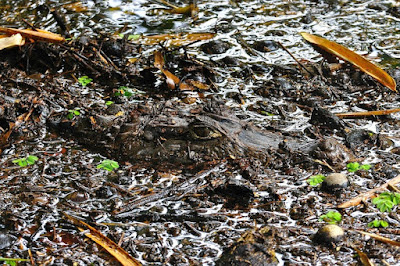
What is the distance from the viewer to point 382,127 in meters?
4.46

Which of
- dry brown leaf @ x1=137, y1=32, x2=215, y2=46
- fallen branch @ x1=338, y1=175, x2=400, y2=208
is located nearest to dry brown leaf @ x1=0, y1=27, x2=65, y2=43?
dry brown leaf @ x1=137, y1=32, x2=215, y2=46

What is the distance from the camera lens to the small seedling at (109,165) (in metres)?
3.91

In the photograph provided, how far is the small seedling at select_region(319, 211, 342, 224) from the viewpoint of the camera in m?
3.34

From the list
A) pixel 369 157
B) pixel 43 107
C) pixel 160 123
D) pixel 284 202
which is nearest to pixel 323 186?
pixel 284 202

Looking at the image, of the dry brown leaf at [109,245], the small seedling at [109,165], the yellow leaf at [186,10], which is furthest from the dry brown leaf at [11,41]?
the dry brown leaf at [109,245]

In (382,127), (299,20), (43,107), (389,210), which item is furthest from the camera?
(299,20)

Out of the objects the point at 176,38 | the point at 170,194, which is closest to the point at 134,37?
the point at 176,38

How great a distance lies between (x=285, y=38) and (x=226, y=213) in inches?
130

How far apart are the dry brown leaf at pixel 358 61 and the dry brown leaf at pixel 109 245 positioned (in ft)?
10.0

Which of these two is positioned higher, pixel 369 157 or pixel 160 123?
pixel 160 123

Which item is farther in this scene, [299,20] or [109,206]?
[299,20]

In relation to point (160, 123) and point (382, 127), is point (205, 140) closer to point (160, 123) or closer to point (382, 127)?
point (160, 123)

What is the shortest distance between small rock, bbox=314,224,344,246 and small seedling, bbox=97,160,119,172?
160 centimetres

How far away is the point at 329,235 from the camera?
312 centimetres
